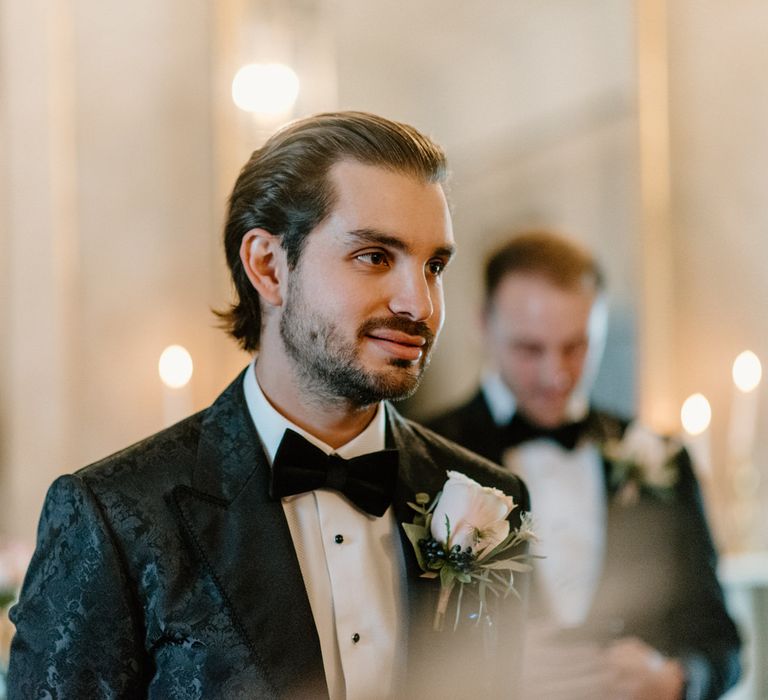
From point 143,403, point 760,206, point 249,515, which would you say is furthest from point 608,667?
point 760,206

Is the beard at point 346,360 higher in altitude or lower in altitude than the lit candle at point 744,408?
higher

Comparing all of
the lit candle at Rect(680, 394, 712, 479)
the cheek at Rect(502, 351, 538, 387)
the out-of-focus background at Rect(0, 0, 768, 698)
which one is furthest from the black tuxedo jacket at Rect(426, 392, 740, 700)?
the lit candle at Rect(680, 394, 712, 479)

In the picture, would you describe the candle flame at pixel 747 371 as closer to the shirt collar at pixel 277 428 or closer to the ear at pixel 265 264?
the shirt collar at pixel 277 428

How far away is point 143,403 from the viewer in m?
3.34

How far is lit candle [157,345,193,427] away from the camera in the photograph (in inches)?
127

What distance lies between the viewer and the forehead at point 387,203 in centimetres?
133

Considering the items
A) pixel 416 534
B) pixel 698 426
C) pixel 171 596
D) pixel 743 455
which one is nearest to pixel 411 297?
pixel 416 534

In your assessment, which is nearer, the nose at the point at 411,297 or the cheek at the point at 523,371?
the nose at the point at 411,297

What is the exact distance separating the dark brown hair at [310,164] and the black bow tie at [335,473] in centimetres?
27

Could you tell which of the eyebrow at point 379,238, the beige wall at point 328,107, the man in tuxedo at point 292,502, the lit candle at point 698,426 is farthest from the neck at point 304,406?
the lit candle at point 698,426

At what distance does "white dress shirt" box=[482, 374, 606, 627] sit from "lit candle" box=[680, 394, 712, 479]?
0.78 meters

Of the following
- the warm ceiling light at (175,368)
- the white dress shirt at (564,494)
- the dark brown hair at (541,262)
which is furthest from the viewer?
the warm ceiling light at (175,368)

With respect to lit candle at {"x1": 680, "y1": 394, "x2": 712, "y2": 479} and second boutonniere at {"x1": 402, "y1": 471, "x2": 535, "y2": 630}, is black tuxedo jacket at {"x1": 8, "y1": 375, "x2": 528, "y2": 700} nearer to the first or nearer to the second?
second boutonniere at {"x1": 402, "y1": 471, "x2": 535, "y2": 630}

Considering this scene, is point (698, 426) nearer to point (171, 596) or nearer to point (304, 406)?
point (304, 406)
